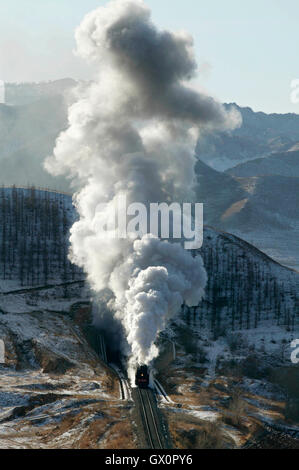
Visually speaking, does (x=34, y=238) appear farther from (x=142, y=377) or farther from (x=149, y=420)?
(x=149, y=420)

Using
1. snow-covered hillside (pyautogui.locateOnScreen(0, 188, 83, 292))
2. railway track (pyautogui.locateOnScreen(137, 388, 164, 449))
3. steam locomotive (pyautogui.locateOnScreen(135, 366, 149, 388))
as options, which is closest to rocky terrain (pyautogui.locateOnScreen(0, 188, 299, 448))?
snow-covered hillside (pyautogui.locateOnScreen(0, 188, 83, 292))

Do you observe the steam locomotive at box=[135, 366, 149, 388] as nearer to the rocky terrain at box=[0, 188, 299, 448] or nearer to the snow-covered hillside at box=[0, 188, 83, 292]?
the rocky terrain at box=[0, 188, 299, 448]

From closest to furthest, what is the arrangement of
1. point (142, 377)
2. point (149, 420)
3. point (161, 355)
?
point (149, 420) → point (142, 377) → point (161, 355)

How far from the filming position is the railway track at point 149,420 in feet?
149

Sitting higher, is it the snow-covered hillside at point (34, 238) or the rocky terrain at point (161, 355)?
the snow-covered hillside at point (34, 238)

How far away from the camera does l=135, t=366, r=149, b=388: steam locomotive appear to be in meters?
59.9

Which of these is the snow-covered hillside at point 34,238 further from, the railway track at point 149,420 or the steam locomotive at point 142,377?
the railway track at point 149,420

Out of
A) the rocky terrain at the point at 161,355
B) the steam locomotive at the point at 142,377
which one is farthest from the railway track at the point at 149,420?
the rocky terrain at the point at 161,355

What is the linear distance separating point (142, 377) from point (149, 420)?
10.0 metres

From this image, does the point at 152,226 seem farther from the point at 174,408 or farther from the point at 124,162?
the point at 174,408

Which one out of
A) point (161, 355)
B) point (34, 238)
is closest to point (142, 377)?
point (161, 355)

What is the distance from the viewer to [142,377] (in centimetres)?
5997

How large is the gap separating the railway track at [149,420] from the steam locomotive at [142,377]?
70 cm
